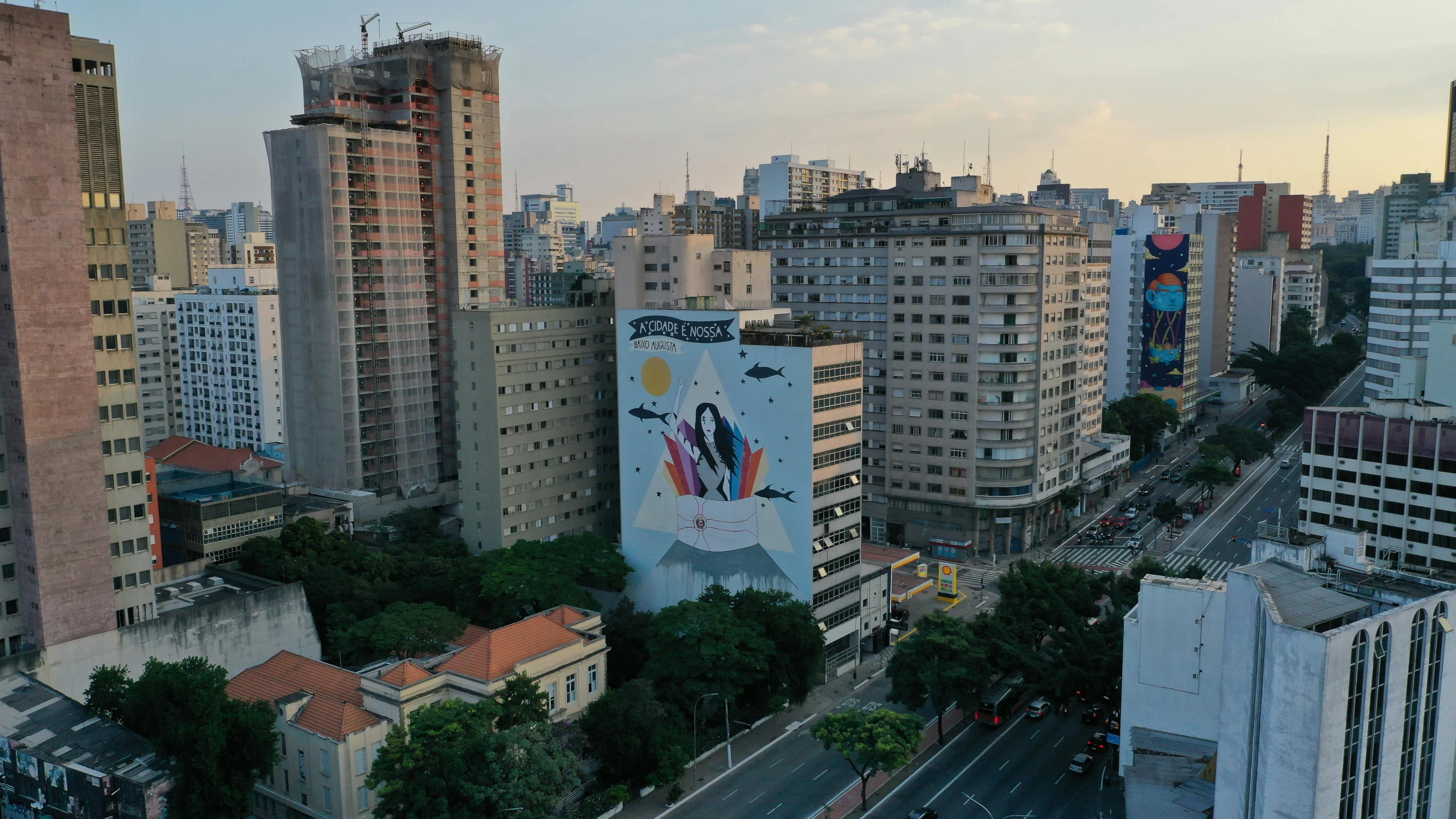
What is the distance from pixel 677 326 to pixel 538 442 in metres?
17.4

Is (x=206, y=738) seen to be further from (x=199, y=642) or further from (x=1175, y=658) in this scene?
(x=1175, y=658)

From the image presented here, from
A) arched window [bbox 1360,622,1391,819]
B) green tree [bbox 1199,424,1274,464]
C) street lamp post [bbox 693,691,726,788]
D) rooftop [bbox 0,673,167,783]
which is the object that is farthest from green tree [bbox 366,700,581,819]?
green tree [bbox 1199,424,1274,464]

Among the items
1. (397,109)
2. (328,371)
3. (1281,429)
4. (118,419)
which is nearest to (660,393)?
(118,419)

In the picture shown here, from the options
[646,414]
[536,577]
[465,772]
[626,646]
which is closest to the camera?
[465,772]

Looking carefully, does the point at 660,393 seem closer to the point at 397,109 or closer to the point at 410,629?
the point at 410,629

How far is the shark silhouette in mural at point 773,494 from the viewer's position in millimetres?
66875

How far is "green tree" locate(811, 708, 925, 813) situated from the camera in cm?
5006

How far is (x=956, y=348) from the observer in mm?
93062

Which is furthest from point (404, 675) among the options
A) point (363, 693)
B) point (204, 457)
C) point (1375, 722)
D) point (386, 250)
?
point (386, 250)

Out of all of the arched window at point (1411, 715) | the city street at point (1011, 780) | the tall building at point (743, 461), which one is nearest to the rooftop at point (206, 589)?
the tall building at point (743, 461)

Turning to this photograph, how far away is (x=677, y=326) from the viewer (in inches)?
2810

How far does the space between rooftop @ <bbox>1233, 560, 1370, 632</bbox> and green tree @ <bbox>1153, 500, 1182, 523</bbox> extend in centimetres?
6198

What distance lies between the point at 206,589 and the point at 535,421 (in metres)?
25.3

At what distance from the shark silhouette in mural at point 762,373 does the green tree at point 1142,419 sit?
71.7 m
